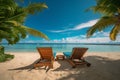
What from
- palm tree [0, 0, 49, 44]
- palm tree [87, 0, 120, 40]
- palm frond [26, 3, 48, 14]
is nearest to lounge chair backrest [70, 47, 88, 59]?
palm tree [87, 0, 120, 40]

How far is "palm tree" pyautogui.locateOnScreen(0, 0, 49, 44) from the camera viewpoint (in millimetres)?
4672

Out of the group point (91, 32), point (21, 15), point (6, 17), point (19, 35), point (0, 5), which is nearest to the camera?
point (0, 5)

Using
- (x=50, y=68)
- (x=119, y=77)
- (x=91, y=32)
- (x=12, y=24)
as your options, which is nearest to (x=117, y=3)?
(x=91, y=32)

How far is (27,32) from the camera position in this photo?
5863 millimetres

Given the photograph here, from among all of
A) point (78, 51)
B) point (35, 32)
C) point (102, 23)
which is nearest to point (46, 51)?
point (35, 32)

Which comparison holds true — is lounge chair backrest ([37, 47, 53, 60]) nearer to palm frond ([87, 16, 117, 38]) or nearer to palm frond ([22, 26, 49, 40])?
palm frond ([22, 26, 49, 40])

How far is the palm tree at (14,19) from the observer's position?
4.67 meters

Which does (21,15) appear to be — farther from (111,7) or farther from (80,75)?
(111,7)

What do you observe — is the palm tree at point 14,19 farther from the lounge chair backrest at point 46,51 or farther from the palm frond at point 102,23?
the palm frond at point 102,23

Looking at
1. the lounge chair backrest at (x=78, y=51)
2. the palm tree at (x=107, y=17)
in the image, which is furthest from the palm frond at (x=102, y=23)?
the lounge chair backrest at (x=78, y=51)

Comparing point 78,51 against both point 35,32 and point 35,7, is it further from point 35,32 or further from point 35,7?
point 35,7

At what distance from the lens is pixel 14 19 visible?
5.39 metres

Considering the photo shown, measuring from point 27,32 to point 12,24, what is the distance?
A: 33.5 inches

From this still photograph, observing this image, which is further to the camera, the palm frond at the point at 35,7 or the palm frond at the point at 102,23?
the palm frond at the point at 102,23
